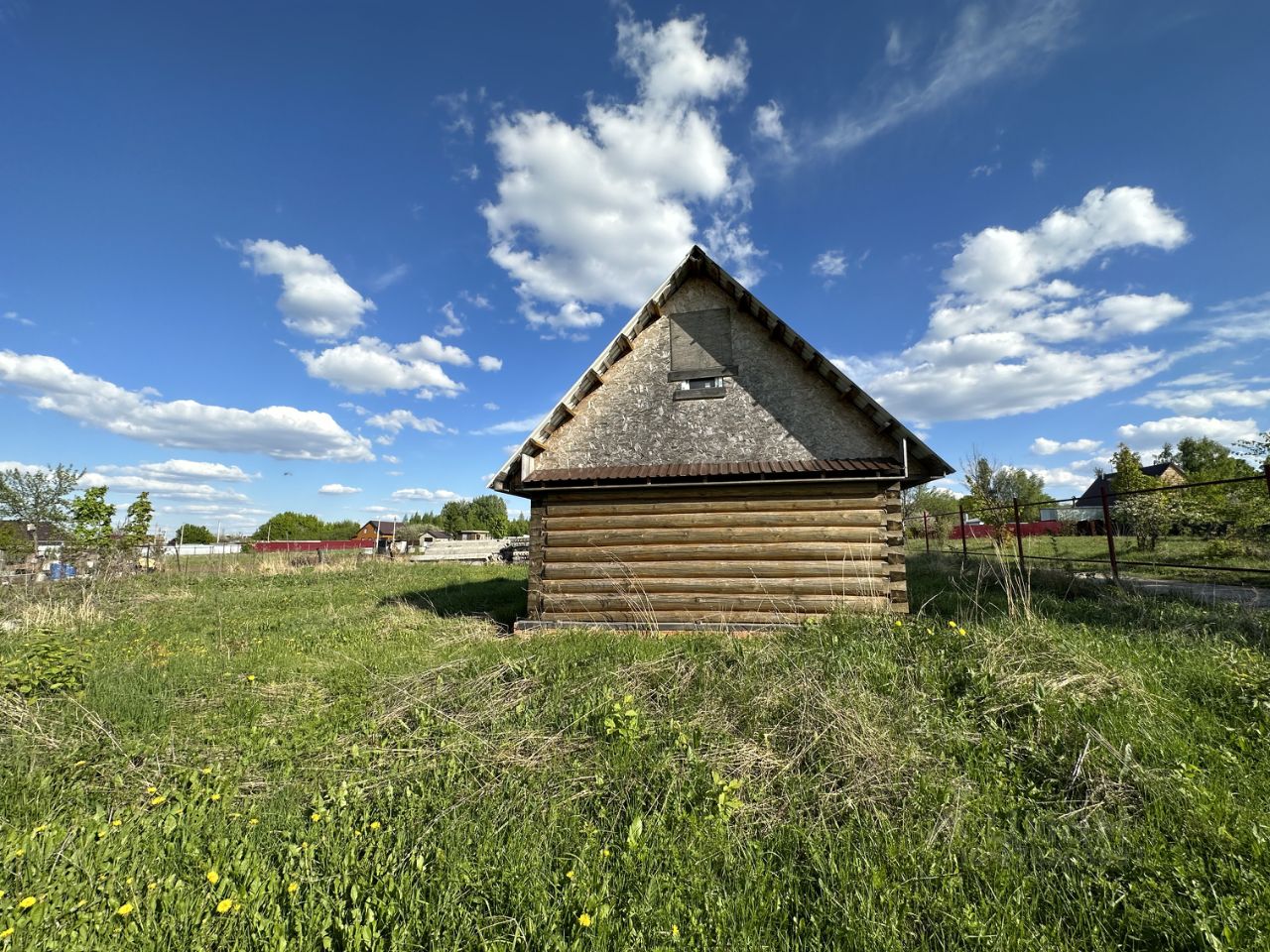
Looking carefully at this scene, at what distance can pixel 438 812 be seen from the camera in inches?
148

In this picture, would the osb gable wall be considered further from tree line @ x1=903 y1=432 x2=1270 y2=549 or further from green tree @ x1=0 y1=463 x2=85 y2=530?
green tree @ x1=0 y1=463 x2=85 y2=530

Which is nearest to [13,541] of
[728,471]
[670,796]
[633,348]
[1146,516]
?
[633,348]

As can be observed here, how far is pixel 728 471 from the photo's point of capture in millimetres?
9039

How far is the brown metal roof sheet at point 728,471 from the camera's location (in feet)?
28.9

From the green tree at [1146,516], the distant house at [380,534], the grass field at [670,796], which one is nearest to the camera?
the grass field at [670,796]

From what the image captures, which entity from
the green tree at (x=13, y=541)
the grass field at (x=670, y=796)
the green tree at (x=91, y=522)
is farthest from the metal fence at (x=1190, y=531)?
the green tree at (x=13, y=541)

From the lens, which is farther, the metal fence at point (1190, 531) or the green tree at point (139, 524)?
the green tree at point (139, 524)

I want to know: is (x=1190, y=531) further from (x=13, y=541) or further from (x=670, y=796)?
(x=13, y=541)

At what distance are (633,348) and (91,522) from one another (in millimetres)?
19579

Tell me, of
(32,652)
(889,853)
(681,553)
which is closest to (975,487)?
(681,553)

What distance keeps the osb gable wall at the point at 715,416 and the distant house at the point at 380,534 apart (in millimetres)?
33075

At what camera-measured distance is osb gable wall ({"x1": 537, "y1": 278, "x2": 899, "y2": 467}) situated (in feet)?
30.7

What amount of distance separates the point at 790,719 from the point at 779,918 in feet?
6.87

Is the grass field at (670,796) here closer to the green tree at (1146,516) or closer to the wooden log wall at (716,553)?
the wooden log wall at (716,553)
